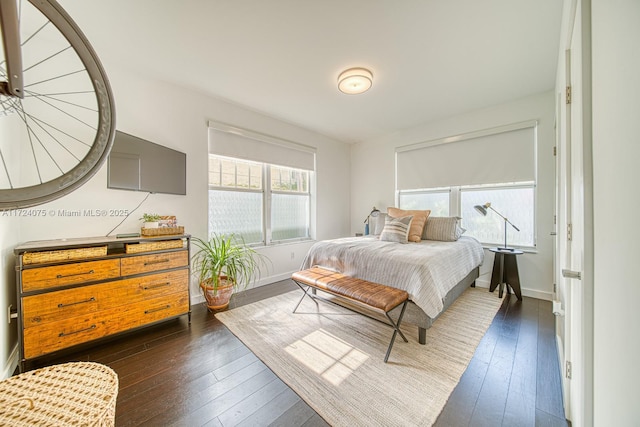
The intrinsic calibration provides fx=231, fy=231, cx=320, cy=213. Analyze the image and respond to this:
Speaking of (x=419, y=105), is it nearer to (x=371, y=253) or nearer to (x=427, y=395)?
(x=371, y=253)

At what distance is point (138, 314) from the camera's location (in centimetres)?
196

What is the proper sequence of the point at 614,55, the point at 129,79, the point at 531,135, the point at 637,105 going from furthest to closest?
1. the point at 531,135
2. the point at 129,79
3. the point at 614,55
4. the point at 637,105

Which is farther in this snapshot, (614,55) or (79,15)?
(79,15)

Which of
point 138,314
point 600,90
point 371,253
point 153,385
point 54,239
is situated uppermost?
point 600,90

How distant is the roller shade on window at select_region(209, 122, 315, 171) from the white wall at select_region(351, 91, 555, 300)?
1458mm

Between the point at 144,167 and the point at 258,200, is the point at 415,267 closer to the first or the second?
the point at 258,200

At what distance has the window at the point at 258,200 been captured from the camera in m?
3.13

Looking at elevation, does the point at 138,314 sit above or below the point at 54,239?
below

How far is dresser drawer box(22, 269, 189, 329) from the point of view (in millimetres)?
1543

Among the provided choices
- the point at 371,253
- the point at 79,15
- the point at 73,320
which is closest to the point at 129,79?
the point at 79,15

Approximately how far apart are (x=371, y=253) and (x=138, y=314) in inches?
85.1

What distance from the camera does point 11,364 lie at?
1571 mm

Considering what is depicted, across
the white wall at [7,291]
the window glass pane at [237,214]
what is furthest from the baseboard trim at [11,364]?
the window glass pane at [237,214]

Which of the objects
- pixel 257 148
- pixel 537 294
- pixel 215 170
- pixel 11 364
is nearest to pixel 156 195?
pixel 215 170
